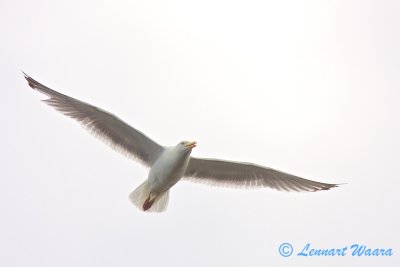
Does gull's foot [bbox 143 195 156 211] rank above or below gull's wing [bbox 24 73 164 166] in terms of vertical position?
below

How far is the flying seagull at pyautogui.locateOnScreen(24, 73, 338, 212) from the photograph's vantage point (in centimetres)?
1006

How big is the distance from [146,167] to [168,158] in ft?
1.86

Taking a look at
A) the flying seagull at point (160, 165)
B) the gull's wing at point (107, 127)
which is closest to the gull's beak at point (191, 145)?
the flying seagull at point (160, 165)

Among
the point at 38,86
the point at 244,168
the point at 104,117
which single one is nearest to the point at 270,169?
the point at 244,168

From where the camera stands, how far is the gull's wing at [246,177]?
418 inches

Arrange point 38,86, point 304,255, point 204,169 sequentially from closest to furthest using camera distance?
point 38,86, point 204,169, point 304,255

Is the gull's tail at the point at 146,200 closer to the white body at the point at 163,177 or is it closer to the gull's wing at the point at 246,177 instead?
the white body at the point at 163,177

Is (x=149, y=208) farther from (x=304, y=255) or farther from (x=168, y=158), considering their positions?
(x=304, y=255)

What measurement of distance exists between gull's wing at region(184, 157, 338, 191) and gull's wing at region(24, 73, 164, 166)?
565 millimetres

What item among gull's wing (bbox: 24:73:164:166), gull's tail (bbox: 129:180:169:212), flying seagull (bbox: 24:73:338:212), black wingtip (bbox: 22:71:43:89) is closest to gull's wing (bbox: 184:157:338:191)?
flying seagull (bbox: 24:73:338:212)

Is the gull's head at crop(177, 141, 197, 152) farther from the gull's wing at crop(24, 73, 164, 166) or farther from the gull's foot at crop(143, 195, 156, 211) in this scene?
the gull's foot at crop(143, 195, 156, 211)

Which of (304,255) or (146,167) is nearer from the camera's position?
(146,167)

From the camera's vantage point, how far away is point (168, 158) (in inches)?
397

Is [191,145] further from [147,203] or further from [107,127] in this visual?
[107,127]
